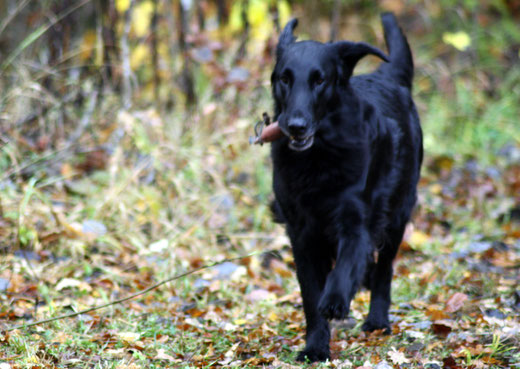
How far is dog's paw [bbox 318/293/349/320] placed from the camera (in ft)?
8.26

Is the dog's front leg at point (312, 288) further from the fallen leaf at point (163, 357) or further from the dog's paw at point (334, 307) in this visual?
the fallen leaf at point (163, 357)

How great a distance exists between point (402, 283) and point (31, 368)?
2.33 meters

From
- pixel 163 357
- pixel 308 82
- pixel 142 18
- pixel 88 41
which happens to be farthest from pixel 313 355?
pixel 88 41

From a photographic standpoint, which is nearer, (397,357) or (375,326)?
(397,357)

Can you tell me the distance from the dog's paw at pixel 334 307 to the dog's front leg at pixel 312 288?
31 cm

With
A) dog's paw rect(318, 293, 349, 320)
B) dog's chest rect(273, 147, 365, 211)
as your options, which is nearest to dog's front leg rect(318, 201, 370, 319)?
dog's paw rect(318, 293, 349, 320)

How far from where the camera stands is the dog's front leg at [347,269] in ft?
8.29

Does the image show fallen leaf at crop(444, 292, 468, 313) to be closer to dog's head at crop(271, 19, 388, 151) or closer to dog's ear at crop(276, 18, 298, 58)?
dog's head at crop(271, 19, 388, 151)

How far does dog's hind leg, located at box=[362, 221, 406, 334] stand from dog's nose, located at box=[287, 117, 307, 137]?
111 cm

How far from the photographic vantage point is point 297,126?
2.51 meters

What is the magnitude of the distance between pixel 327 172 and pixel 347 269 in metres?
0.43

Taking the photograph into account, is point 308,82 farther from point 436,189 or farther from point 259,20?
point 259,20

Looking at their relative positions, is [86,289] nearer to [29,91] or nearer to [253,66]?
[29,91]

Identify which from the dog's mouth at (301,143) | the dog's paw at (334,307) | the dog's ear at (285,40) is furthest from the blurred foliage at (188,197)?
the dog's ear at (285,40)
